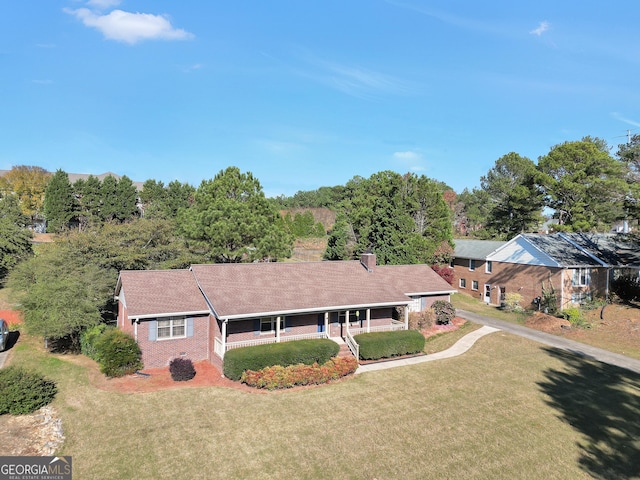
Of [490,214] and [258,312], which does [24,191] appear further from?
[490,214]

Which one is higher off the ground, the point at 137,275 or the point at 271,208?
the point at 271,208

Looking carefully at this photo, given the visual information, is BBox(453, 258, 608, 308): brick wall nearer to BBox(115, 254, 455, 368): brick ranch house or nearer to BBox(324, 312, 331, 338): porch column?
BBox(115, 254, 455, 368): brick ranch house

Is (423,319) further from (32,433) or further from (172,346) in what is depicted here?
(32,433)

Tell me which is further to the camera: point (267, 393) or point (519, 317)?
point (519, 317)

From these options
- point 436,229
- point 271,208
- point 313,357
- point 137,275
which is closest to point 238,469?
point 313,357

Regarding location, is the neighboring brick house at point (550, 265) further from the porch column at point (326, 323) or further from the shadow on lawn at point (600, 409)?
the porch column at point (326, 323)

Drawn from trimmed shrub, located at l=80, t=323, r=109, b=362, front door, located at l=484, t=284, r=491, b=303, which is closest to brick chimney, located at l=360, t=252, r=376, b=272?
trimmed shrub, located at l=80, t=323, r=109, b=362

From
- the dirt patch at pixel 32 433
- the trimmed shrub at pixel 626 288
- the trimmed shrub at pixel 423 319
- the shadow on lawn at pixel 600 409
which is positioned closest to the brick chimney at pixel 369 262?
the trimmed shrub at pixel 423 319
